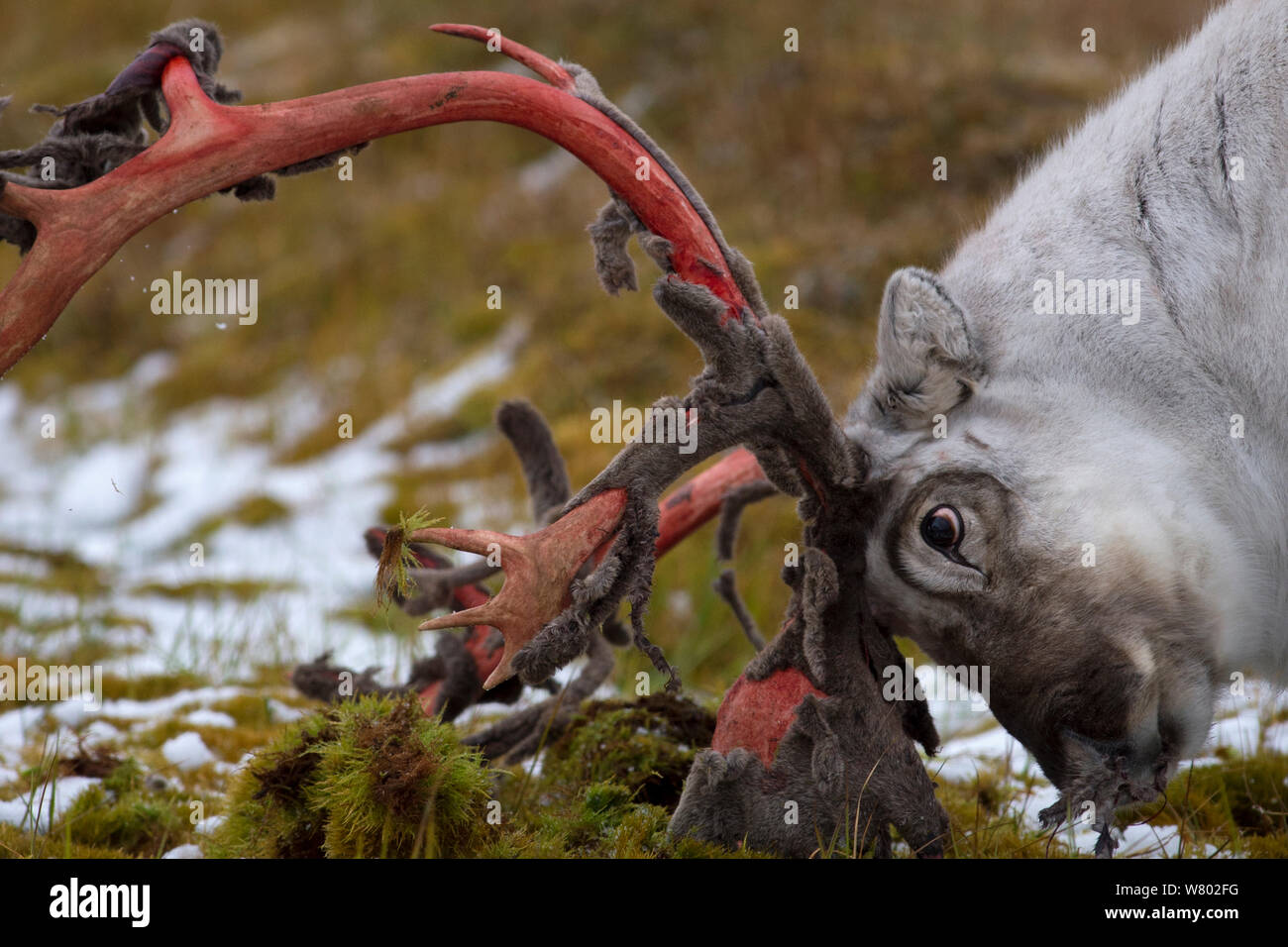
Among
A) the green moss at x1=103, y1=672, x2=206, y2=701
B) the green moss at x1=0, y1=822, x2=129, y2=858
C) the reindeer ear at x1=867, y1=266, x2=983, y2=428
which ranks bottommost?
the green moss at x1=0, y1=822, x2=129, y2=858

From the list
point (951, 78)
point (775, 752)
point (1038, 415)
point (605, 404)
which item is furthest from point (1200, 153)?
point (951, 78)

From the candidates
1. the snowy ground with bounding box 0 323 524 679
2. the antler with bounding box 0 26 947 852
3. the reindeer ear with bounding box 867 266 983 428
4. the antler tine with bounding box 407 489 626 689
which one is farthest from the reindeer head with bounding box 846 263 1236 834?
the snowy ground with bounding box 0 323 524 679

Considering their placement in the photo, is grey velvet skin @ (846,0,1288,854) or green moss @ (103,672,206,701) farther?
green moss @ (103,672,206,701)

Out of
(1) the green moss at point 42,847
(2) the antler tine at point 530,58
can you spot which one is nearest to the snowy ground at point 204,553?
(1) the green moss at point 42,847

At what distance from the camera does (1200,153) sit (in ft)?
10.2

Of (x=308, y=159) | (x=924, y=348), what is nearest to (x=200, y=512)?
(x=308, y=159)

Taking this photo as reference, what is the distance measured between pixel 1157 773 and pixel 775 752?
0.96 metres

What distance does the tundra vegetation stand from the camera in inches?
135

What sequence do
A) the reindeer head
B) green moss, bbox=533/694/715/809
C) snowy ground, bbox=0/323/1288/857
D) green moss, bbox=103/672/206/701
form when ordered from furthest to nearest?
green moss, bbox=103/672/206/701
snowy ground, bbox=0/323/1288/857
green moss, bbox=533/694/715/809
the reindeer head

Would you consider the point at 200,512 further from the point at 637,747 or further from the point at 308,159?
the point at 308,159

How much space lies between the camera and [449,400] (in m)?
9.83

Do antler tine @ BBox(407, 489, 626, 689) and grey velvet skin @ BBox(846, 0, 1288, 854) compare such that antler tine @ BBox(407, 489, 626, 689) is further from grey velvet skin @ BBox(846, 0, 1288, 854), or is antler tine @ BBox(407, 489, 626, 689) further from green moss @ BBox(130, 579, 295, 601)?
green moss @ BBox(130, 579, 295, 601)

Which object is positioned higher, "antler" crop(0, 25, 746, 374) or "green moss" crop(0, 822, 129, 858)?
"antler" crop(0, 25, 746, 374)
